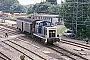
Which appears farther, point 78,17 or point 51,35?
point 78,17

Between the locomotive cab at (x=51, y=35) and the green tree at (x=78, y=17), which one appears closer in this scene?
the locomotive cab at (x=51, y=35)

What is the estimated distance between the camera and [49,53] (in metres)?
19.2

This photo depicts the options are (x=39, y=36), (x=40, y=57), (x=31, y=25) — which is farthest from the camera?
(x=31, y=25)

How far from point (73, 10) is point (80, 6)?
1203 millimetres

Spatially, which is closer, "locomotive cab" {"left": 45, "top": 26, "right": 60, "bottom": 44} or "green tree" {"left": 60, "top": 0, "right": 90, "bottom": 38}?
"locomotive cab" {"left": 45, "top": 26, "right": 60, "bottom": 44}

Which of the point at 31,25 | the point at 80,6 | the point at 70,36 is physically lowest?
the point at 70,36

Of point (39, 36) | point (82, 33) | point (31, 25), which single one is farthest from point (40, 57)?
point (82, 33)

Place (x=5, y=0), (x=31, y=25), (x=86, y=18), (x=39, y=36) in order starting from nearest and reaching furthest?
(x=39, y=36), (x=31, y=25), (x=86, y=18), (x=5, y=0)

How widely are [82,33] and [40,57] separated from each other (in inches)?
522

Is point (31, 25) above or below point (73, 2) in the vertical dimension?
below

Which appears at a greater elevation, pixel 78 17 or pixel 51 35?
pixel 78 17

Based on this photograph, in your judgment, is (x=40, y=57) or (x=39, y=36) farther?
(x=39, y=36)

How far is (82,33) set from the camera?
29219 mm

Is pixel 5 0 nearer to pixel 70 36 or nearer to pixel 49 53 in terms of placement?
pixel 70 36
